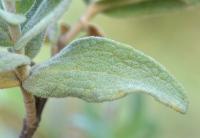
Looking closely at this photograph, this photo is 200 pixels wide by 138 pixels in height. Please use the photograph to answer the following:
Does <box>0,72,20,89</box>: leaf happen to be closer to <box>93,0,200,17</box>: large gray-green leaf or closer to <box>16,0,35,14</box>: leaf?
<box>16,0,35,14</box>: leaf

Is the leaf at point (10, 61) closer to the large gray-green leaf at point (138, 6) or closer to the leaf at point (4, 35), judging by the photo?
the leaf at point (4, 35)

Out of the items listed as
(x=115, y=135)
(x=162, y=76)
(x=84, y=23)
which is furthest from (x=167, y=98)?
→ (x=115, y=135)

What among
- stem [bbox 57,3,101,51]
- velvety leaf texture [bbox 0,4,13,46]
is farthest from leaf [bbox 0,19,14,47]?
stem [bbox 57,3,101,51]

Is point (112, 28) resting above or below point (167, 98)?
below

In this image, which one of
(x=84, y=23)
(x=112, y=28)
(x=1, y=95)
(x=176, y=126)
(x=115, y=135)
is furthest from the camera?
(x=112, y=28)

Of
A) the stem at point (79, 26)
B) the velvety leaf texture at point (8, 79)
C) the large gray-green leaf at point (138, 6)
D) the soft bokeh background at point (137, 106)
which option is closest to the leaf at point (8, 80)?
the velvety leaf texture at point (8, 79)

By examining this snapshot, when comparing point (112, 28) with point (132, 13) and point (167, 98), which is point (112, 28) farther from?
point (167, 98)

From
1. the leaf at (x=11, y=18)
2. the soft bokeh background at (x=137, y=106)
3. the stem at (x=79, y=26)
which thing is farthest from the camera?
the soft bokeh background at (x=137, y=106)
